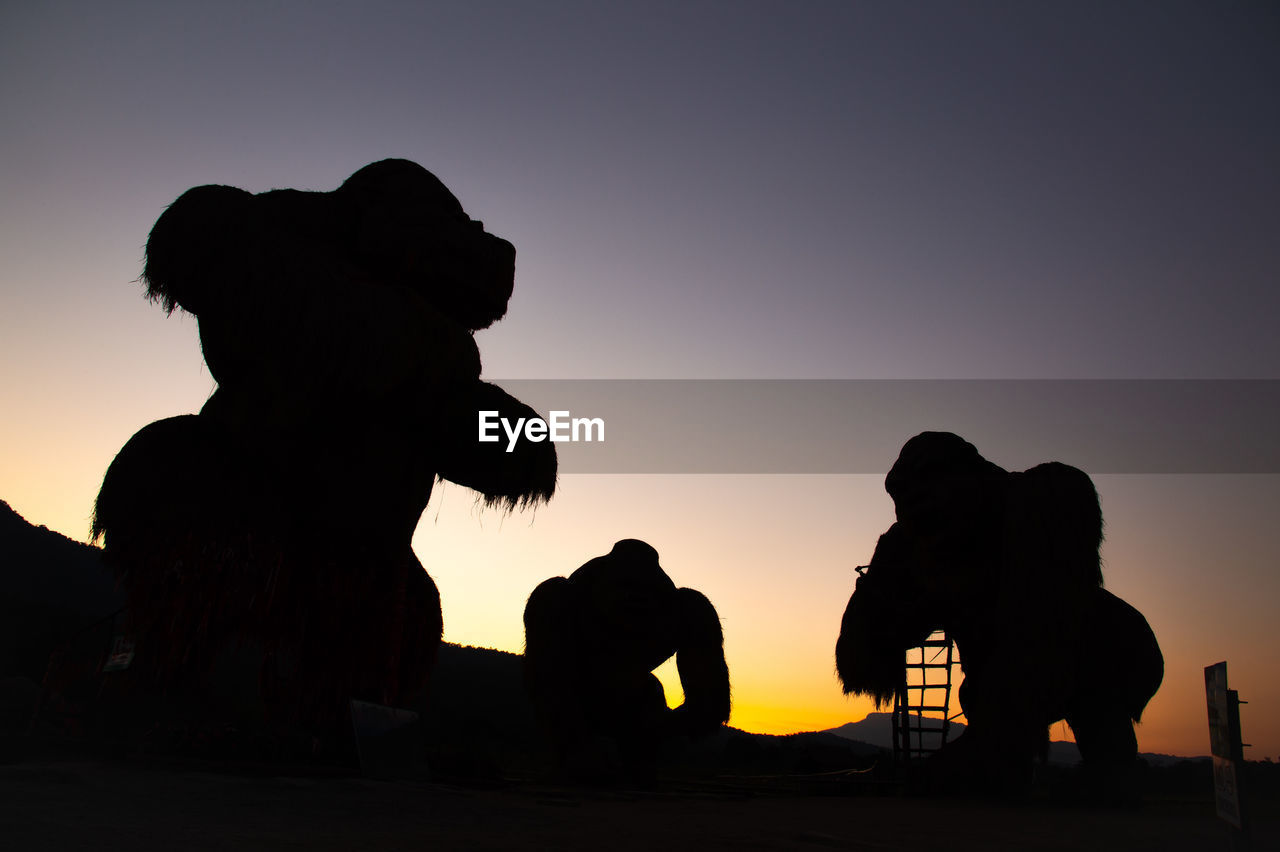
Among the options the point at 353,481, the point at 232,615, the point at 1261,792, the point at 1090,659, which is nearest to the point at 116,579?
the point at 232,615

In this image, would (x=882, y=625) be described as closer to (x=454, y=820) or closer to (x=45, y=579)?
(x=454, y=820)

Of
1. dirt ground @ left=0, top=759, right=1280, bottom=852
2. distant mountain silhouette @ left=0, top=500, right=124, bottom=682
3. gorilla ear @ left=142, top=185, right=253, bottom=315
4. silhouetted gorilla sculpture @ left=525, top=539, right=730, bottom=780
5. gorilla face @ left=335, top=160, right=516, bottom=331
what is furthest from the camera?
distant mountain silhouette @ left=0, top=500, right=124, bottom=682

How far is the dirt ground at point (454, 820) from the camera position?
2893 millimetres

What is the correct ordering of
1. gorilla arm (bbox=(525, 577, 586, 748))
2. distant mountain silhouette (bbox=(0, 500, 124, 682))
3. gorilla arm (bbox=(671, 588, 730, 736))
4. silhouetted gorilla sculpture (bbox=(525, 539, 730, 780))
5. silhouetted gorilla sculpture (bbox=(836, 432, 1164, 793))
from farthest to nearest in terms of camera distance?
distant mountain silhouette (bbox=(0, 500, 124, 682))
gorilla arm (bbox=(671, 588, 730, 736))
silhouetted gorilla sculpture (bbox=(525, 539, 730, 780))
gorilla arm (bbox=(525, 577, 586, 748))
silhouetted gorilla sculpture (bbox=(836, 432, 1164, 793))

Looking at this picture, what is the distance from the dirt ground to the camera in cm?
289

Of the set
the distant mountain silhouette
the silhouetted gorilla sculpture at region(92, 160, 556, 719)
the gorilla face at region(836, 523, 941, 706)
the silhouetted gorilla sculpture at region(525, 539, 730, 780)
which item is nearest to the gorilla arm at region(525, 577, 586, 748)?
the silhouetted gorilla sculpture at region(525, 539, 730, 780)

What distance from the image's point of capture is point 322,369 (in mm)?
5848

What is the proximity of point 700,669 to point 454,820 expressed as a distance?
17.2ft

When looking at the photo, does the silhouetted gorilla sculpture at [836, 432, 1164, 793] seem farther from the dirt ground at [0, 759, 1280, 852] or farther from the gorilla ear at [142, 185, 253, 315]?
the gorilla ear at [142, 185, 253, 315]

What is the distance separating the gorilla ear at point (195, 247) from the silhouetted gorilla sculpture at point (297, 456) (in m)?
0.01

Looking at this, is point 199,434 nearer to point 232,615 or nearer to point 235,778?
point 232,615

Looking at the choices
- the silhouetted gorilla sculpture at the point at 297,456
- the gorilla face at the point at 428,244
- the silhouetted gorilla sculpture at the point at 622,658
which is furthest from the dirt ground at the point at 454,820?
the gorilla face at the point at 428,244

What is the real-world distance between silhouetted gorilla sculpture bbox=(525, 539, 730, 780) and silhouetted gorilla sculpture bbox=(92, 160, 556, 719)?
2.03 m

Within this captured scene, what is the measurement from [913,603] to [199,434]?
5.29 metres
